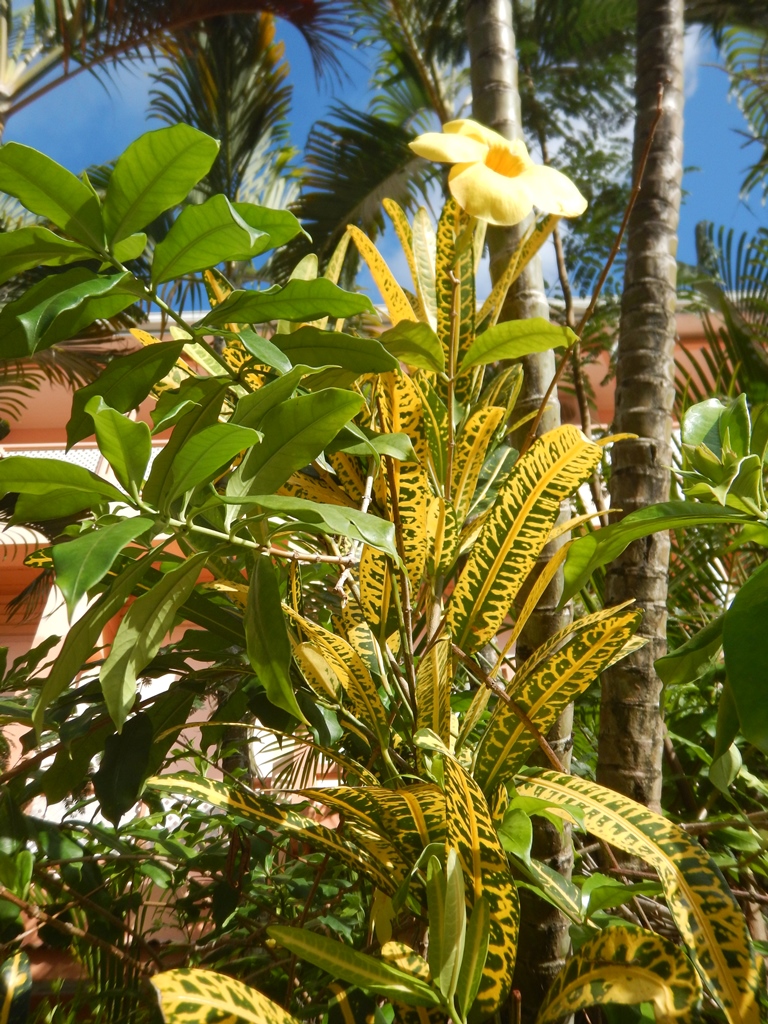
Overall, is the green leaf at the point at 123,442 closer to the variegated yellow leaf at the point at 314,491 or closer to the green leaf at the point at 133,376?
the green leaf at the point at 133,376

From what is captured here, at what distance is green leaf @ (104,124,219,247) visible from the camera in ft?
1.31

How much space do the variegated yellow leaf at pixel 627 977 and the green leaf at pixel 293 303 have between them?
371mm

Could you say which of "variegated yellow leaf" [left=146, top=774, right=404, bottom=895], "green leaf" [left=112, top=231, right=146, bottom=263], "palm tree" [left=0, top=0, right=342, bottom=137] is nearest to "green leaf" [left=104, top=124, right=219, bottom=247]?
"green leaf" [left=112, top=231, right=146, bottom=263]

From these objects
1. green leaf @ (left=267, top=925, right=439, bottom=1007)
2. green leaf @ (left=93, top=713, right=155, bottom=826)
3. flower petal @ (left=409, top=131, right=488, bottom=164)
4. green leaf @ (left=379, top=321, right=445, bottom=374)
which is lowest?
green leaf @ (left=267, top=925, right=439, bottom=1007)

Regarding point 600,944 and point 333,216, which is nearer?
point 600,944

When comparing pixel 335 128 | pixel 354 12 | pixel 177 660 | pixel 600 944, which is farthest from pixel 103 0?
pixel 600 944

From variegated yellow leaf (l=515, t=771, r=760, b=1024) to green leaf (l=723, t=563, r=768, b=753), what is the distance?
9 centimetres

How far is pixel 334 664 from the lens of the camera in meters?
0.48

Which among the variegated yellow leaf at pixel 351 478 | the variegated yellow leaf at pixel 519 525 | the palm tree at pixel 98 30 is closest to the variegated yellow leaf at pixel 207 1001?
the variegated yellow leaf at pixel 519 525

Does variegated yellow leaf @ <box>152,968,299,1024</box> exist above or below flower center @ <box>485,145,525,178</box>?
below

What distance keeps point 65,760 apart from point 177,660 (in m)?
0.10

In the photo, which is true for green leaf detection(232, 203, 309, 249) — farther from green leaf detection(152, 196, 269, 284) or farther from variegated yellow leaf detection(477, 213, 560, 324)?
variegated yellow leaf detection(477, 213, 560, 324)

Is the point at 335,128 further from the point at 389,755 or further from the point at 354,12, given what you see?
the point at 389,755

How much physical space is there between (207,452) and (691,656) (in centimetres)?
34
